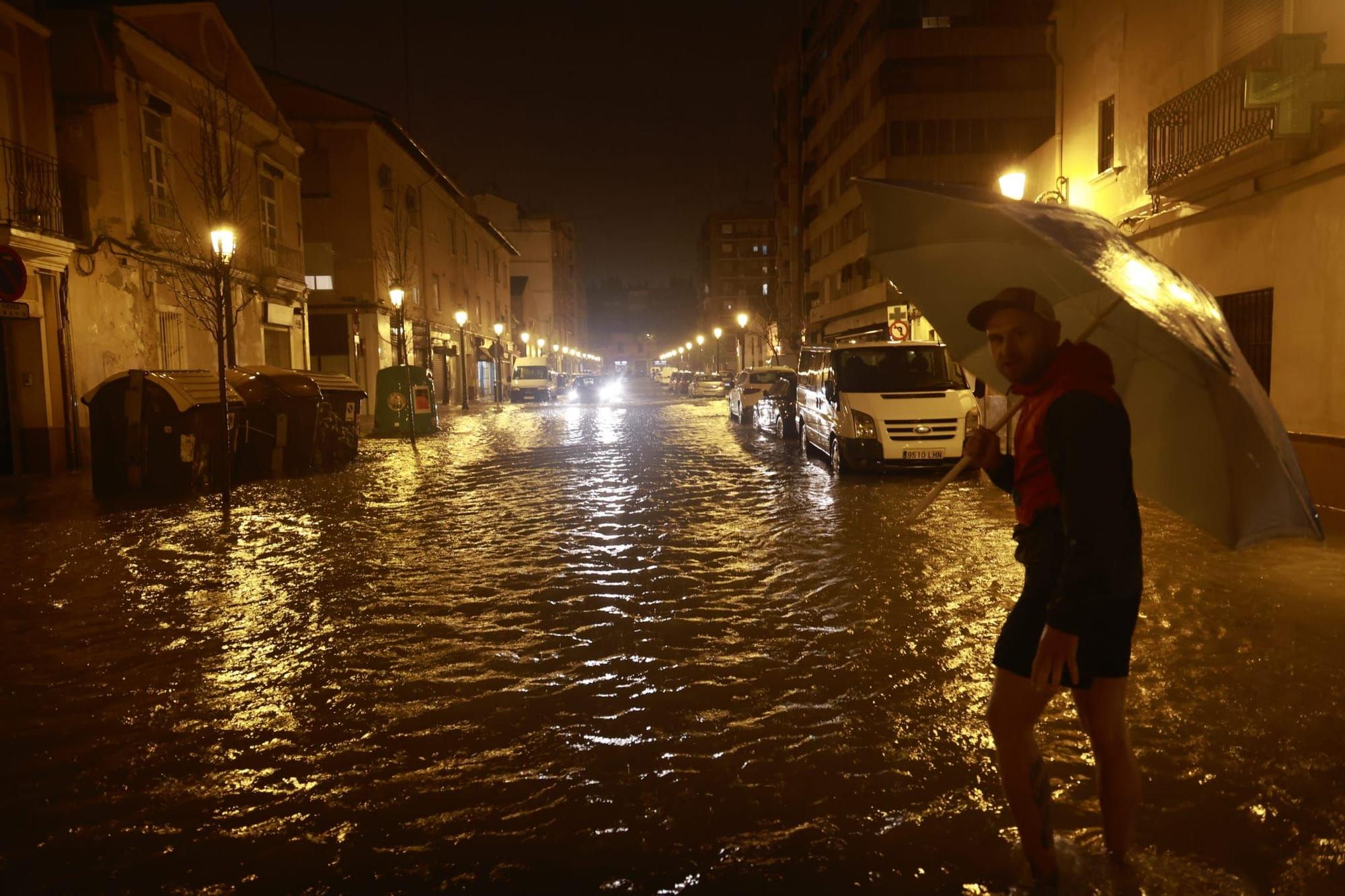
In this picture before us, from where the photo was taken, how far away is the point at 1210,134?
1177 cm

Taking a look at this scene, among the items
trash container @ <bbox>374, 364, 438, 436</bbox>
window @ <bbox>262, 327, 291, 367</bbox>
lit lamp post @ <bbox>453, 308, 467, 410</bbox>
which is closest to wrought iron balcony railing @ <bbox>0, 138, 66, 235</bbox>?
trash container @ <bbox>374, 364, 438, 436</bbox>

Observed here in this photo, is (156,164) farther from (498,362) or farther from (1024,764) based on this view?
(498,362)

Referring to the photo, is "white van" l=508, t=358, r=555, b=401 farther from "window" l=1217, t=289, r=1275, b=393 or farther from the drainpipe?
"window" l=1217, t=289, r=1275, b=393

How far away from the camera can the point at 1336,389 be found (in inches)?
401

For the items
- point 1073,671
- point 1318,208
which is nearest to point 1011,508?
point 1318,208

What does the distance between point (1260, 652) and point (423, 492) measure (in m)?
10.3

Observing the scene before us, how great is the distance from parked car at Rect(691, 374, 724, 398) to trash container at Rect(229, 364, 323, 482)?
35.8 meters

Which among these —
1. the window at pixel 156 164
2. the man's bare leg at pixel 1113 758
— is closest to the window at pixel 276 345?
the window at pixel 156 164

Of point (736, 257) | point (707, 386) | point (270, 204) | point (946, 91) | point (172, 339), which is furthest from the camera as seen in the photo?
point (736, 257)

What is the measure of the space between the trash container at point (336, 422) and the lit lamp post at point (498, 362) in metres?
30.8

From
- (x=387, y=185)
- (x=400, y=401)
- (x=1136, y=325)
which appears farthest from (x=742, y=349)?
(x=1136, y=325)

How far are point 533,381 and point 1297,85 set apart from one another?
1501 inches

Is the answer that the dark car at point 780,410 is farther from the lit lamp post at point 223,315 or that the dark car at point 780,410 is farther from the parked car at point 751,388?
the lit lamp post at point 223,315

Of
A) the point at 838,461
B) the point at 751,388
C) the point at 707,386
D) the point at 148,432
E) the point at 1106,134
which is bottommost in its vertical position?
the point at 838,461
